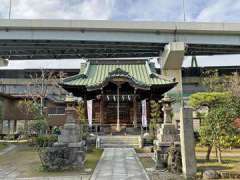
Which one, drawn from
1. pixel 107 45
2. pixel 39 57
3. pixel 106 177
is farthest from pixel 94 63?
pixel 106 177

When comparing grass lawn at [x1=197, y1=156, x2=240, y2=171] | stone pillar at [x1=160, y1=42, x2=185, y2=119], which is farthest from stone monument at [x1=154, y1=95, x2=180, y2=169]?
stone pillar at [x1=160, y1=42, x2=185, y2=119]

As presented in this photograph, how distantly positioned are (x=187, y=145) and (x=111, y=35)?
2931 centimetres

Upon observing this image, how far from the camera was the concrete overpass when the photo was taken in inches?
1489

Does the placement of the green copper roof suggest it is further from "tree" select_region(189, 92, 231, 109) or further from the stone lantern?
the stone lantern

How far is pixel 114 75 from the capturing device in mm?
30688

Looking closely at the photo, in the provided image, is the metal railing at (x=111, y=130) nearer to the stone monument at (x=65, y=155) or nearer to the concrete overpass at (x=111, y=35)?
the concrete overpass at (x=111, y=35)

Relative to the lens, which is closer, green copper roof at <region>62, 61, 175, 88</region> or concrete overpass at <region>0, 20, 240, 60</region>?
green copper roof at <region>62, 61, 175, 88</region>

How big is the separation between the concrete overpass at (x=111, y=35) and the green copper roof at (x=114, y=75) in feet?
13.1

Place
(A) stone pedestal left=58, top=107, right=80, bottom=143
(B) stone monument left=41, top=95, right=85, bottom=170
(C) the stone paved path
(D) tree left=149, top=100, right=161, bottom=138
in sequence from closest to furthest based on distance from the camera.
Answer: (C) the stone paved path → (B) stone monument left=41, top=95, right=85, bottom=170 → (A) stone pedestal left=58, top=107, right=80, bottom=143 → (D) tree left=149, top=100, right=161, bottom=138

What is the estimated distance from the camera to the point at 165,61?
139 feet

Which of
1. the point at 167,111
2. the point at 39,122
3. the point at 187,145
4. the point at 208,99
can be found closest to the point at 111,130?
the point at 39,122

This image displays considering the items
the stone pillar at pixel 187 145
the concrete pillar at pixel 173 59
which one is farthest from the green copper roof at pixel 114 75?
the stone pillar at pixel 187 145

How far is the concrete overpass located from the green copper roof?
4.00 metres

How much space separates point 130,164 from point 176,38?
27.2m
